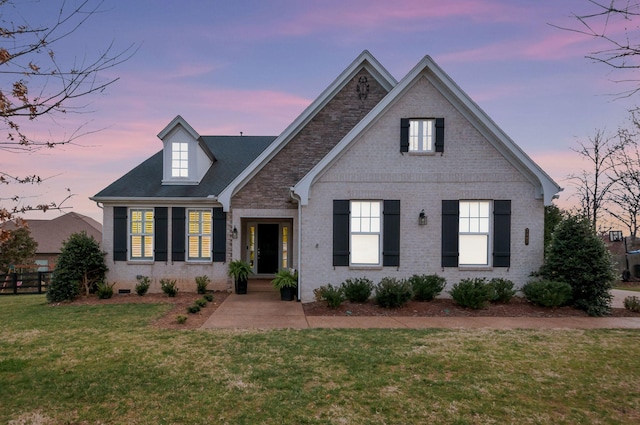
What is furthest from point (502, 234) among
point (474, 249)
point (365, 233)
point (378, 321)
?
point (378, 321)

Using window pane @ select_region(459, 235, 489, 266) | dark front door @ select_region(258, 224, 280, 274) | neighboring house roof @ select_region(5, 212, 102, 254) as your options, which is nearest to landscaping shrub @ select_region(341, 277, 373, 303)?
window pane @ select_region(459, 235, 489, 266)

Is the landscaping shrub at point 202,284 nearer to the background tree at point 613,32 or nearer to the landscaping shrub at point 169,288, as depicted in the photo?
the landscaping shrub at point 169,288

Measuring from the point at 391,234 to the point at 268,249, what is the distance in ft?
24.4

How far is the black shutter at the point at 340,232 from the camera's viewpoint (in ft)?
37.9

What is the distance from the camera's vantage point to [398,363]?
6176 mm

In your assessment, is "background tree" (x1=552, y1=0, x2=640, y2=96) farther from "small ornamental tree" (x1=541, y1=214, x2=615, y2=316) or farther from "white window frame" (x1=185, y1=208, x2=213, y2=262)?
"white window frame" (x1=185, y1=208, x2=213, y2=262)

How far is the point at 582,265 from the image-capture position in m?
10.5

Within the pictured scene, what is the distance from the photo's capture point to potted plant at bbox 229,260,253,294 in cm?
1308

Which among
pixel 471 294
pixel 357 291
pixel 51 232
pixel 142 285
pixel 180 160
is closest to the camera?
pixel 471 294

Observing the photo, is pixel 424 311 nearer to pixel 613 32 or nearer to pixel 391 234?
pixel 391 234

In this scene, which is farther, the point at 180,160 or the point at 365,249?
the point at 180,160

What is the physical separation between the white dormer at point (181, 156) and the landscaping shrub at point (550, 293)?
A: 12.8 metres

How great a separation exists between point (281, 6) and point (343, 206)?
24.9 ft

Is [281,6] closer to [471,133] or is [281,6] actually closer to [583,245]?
[471,133]
